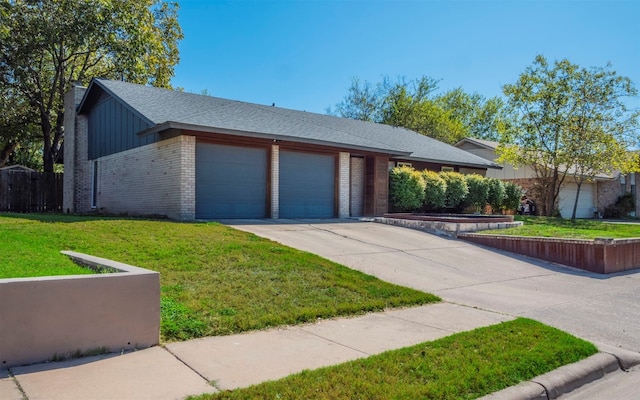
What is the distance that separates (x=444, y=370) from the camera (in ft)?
13.8

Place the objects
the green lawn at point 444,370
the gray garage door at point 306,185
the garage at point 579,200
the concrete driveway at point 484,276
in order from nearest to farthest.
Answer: the green lawn at point 444,370 < the concrete driveway at point 484,276 < the gray garage door at point 306,185 < the garage at point 579,200

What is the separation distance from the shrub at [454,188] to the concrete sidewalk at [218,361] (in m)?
15.1

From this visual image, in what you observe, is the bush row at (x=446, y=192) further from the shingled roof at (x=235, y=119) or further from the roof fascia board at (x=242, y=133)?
the roof fascia board at (x=242, y=133)

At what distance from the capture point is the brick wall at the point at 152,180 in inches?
540

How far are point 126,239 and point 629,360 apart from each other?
8.10m

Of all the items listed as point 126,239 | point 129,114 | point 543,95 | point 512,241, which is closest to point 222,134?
point 129,114

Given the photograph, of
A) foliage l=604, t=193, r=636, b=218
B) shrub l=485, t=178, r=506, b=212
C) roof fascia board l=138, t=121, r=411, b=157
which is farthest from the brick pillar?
foliage l=604, t=193, r=636, b=218

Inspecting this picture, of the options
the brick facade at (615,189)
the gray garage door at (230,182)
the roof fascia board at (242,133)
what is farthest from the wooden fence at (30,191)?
the brick facade at (615,189)

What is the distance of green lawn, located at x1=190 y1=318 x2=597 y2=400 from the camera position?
3.69 m

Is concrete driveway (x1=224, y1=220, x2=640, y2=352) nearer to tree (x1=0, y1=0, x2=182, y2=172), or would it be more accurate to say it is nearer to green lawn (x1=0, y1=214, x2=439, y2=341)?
green lawn (x1=0, y1=214, x2=439, y2=341)

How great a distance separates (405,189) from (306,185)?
4511 mm

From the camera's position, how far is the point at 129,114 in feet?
54.1

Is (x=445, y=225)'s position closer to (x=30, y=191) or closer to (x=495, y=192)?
(x=495, y=192)

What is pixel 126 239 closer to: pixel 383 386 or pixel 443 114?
pixel 383 386
